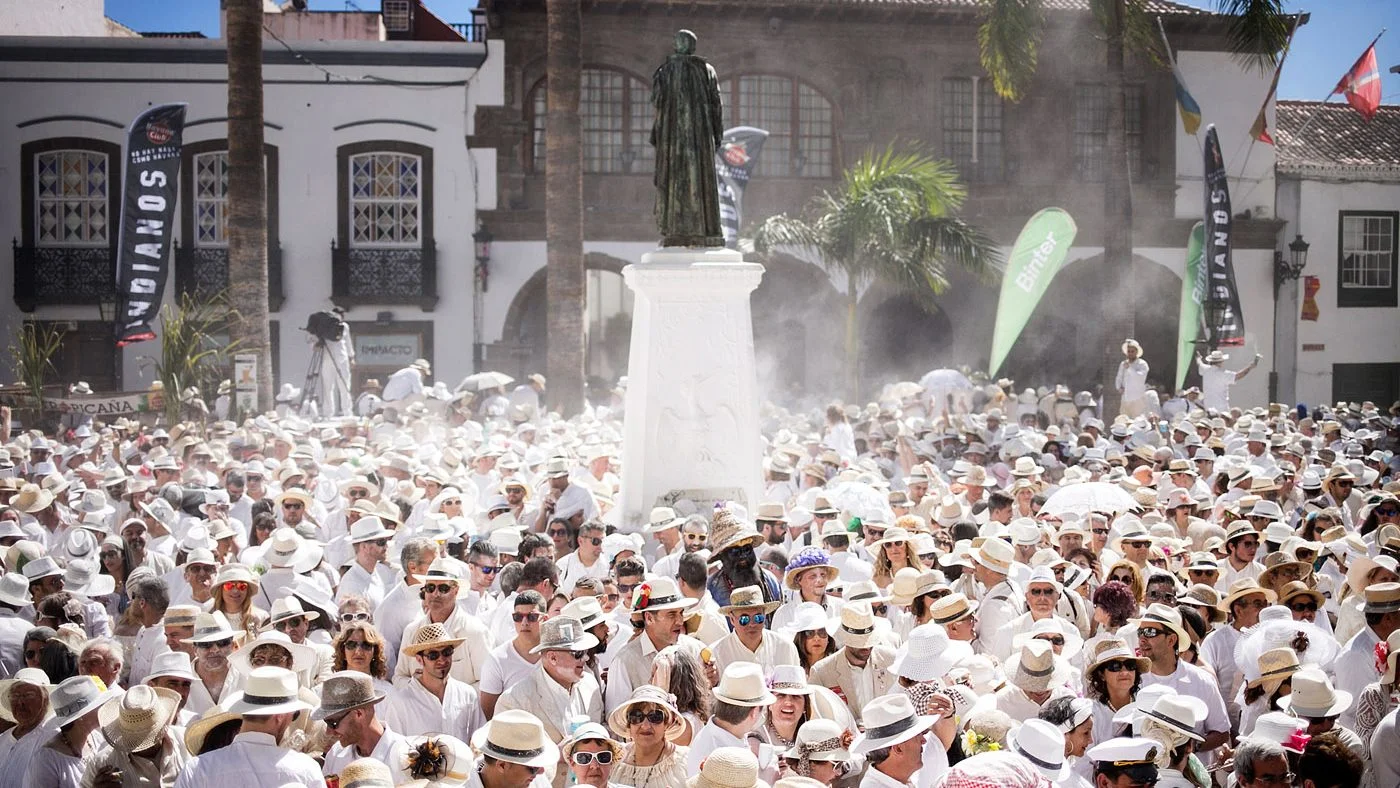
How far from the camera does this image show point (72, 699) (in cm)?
554

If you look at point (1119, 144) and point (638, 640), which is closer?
point (638, 640)

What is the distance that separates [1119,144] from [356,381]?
1480cm

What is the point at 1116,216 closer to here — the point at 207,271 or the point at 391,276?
the point at 391,276

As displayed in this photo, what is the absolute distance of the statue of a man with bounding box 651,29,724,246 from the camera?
1129cm

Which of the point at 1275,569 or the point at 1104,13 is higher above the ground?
the point at 1104,13

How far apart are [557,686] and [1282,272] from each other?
28713mm

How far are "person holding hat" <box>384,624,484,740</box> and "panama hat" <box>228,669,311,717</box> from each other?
0.95 m

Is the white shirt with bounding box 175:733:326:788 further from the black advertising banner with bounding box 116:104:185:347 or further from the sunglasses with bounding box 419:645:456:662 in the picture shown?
the black advertising banner with bounding box 116:104:185:347

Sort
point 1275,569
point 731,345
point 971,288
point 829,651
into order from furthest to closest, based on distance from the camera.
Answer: point 971,288
point 731,345
point 1275,569
point 829,651

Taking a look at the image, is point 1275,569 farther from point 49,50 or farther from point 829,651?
point 49,50

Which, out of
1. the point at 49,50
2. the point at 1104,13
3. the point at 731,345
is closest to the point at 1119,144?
the point at 1104,13

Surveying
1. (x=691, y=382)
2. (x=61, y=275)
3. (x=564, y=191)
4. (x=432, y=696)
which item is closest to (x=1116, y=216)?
(x=564, y=191)

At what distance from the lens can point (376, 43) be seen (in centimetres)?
2766

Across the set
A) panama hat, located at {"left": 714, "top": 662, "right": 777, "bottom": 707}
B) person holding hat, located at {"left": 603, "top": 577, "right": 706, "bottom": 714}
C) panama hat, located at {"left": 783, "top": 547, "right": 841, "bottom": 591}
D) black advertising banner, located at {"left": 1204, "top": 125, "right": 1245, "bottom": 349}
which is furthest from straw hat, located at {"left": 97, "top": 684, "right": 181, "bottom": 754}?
black advertising banner, located at {"left": 1204, "top": 125, "right": 1245, "bottom": 349}
